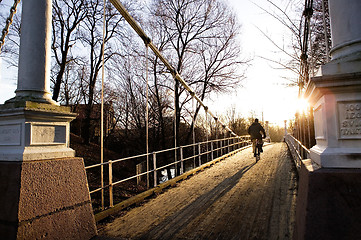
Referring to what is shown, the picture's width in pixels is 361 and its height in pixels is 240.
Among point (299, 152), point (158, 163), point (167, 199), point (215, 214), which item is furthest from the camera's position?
point (158, 163)

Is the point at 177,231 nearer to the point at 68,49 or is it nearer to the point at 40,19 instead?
the point at 40,19

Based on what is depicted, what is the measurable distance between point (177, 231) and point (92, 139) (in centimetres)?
1938

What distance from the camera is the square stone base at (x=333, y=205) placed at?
1.43 meters

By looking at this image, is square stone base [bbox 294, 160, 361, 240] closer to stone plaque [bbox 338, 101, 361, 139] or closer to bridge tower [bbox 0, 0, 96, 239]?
stone plaque [bbox 338, 101, 361, 139]

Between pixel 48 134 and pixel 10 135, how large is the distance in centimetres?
33

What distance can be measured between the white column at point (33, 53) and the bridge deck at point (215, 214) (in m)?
1.76

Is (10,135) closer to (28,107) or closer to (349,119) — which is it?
(28,107)

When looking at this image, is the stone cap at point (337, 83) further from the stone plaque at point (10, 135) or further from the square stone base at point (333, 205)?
the stone plaque at point (10, 135)

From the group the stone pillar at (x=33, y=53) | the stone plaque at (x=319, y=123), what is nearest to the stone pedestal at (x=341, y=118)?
the stone plaque at (x=319, y=123)

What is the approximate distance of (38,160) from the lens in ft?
7.46

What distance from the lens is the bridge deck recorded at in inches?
112

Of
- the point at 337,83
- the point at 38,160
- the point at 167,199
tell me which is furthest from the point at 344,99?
the point at 167,199

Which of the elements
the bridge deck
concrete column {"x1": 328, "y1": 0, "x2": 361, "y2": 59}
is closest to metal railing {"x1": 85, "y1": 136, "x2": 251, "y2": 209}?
the bridge deck

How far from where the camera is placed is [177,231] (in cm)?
293
